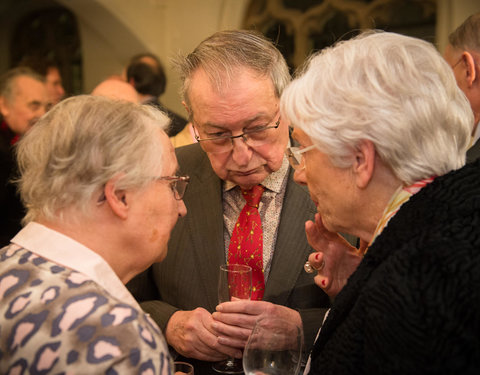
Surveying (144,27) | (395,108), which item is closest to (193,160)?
(395,108)

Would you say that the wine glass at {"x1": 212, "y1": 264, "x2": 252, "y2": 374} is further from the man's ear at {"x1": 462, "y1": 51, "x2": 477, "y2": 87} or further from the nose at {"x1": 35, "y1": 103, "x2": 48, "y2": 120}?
the nose at {"x1": 35, "y1": 103, "x2": 48, "y2": 120}

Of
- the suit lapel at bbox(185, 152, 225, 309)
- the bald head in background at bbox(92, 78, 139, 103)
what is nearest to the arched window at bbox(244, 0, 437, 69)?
the bald head in background at bbox(92, 78, 139, 103)

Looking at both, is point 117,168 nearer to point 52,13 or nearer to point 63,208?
point 63,208

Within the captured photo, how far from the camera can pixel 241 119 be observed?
2.19 meters

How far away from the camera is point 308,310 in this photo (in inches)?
83.1

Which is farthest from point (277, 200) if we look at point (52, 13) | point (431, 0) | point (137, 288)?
point (52, 13)

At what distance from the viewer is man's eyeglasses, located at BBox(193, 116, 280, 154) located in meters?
2.24

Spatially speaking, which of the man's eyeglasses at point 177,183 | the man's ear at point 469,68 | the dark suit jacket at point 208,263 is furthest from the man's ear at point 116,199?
the man's ear at point 469,68

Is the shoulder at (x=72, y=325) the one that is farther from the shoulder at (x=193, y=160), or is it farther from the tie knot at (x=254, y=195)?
the shoulder at (x=193, y=160)

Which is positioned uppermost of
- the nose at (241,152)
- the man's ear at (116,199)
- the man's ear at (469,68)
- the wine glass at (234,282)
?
the man's ear at (116,199)

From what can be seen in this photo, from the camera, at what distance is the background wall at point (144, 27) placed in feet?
23.4

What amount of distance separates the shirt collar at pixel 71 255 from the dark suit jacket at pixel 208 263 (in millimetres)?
773

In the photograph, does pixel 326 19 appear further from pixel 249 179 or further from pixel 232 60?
pixel 249 179

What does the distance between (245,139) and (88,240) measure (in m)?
0.92
